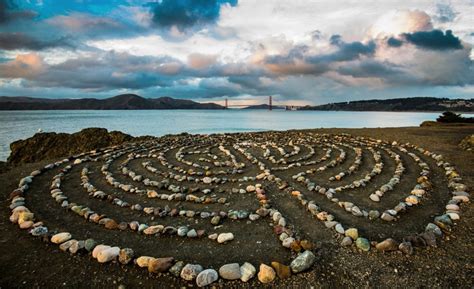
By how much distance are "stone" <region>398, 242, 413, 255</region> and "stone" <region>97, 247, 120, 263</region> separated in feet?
13.9

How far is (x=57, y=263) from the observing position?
4043 mm

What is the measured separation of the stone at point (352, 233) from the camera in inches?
178

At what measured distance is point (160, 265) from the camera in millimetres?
3842

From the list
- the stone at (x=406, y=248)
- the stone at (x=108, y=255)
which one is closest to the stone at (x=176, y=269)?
the stone at (x=108, y=255)

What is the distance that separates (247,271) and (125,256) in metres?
1.79

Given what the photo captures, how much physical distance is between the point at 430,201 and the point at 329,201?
2.22m

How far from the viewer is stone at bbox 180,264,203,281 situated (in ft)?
12.0

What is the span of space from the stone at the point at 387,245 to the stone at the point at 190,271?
8.83 feet

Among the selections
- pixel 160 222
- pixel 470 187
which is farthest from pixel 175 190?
pixel 470 187

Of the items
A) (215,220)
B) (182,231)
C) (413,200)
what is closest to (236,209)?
(215,220)

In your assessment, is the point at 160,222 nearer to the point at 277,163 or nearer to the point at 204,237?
the point at 204,237

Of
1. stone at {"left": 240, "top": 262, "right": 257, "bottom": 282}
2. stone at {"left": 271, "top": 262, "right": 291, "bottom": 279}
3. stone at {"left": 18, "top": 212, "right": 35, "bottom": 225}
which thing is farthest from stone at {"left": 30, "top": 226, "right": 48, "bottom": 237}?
stone at {"left": 271, "top": 262, "right": 291, "bottom": 279}

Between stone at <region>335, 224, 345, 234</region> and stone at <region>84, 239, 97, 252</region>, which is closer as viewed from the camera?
stone at <region>84, 239, 97, 252</region>

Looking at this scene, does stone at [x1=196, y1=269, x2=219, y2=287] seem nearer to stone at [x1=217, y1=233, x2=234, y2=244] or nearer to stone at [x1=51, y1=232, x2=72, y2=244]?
stone at [x1=217, y1=233, x2=234, y2=244]
